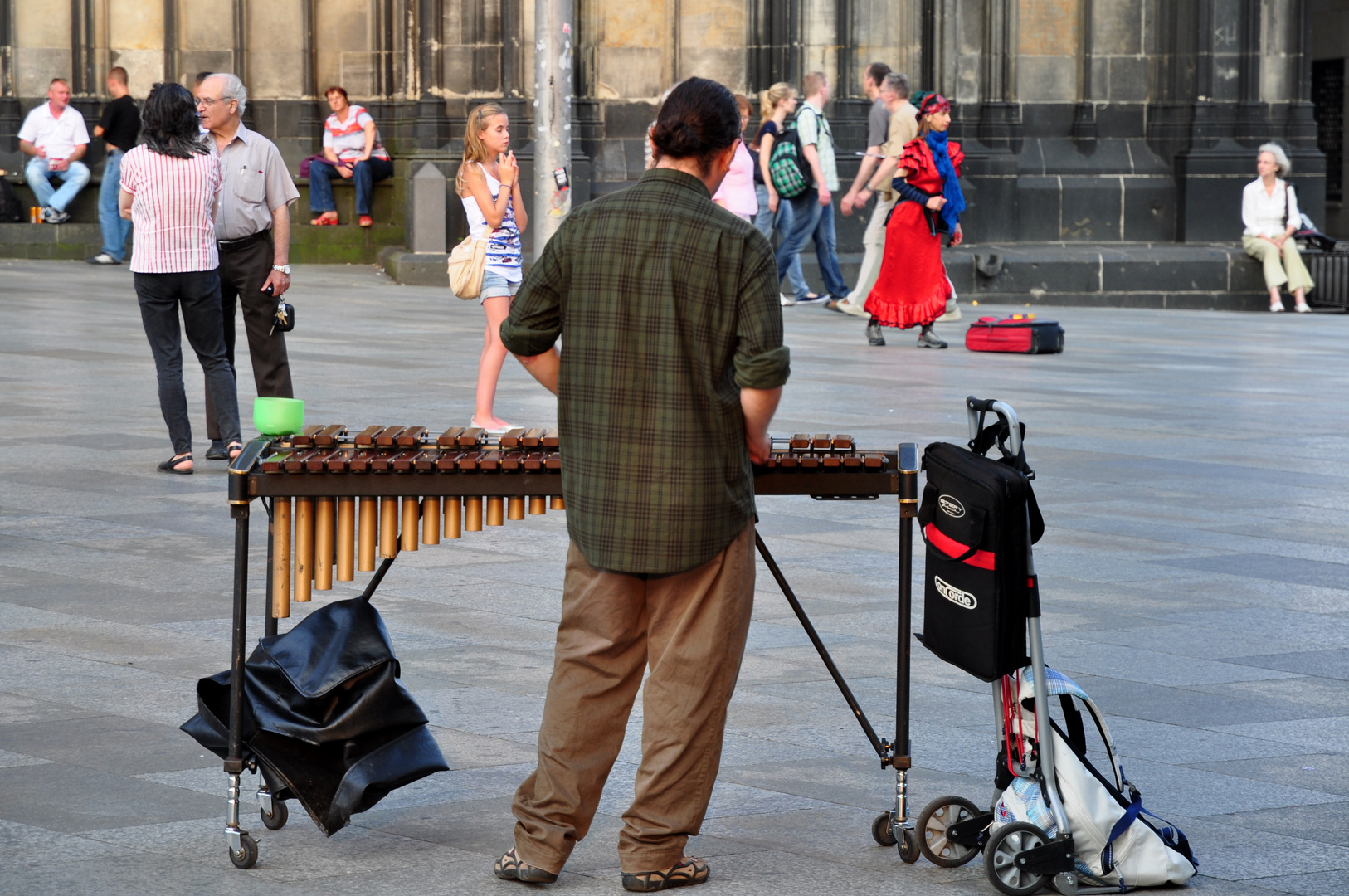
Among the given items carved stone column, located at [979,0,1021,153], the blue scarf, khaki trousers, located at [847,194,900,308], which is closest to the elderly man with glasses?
the blue scarf

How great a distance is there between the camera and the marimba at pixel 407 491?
A: 445cm

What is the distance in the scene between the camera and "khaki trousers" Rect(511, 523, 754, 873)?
4219 mm

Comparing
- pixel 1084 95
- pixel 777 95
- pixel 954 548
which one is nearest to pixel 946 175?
pixel 777 95

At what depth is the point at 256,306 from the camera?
9.73m

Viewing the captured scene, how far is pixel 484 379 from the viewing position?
33.4 ft

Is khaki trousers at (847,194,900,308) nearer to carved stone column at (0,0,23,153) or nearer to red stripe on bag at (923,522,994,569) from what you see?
carved stone column at (0,0,23,153)

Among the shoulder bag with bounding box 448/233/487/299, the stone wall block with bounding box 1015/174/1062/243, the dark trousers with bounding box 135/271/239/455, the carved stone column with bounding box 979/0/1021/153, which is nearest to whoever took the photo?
the dark trousers with bounding box 135/271/239/455

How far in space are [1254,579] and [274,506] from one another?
173 inches

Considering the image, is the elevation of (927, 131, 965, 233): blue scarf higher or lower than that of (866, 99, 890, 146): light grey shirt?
lower

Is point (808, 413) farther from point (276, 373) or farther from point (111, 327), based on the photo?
point (111, 327)

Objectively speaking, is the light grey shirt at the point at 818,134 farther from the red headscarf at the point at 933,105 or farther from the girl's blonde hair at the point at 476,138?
the girl's blonde hair at the point at 476,138

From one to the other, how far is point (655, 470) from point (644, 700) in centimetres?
52

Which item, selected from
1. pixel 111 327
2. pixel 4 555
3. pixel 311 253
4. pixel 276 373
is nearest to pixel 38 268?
pixel 311 253

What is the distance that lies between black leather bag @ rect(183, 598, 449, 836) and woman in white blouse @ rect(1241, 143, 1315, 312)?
62.1 ft
